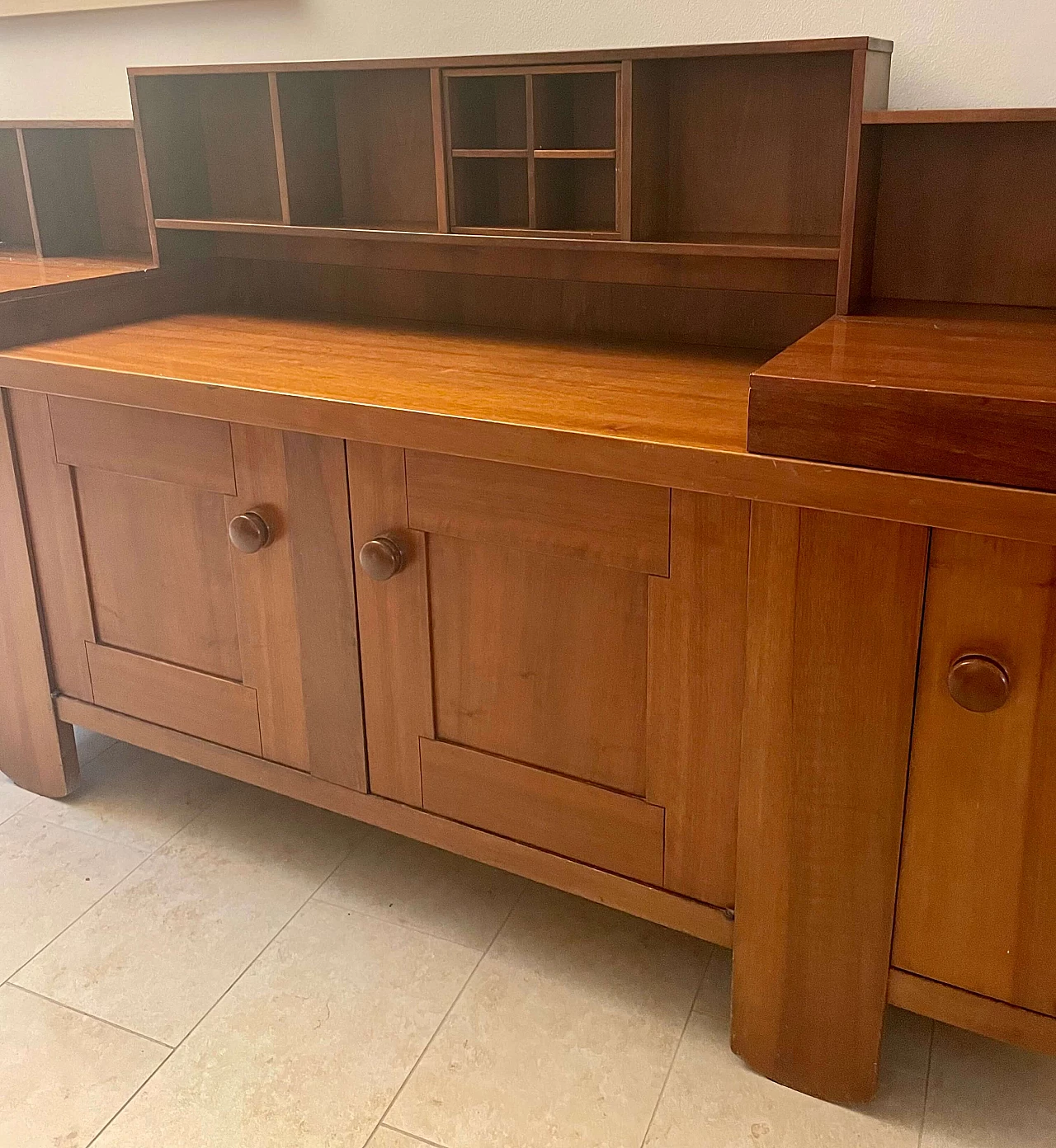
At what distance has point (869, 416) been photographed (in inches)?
37.4

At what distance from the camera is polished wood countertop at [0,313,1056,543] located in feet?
3.19

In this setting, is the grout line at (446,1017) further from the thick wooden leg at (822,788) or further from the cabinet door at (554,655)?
the thick wooden leg at (822,788)

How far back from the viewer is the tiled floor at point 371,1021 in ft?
4.01

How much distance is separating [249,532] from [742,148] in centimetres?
78

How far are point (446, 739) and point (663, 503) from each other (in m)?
0.45

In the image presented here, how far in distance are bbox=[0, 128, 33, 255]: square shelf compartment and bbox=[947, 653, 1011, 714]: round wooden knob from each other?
1.78m

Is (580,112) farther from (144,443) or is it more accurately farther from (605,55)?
(144,443)

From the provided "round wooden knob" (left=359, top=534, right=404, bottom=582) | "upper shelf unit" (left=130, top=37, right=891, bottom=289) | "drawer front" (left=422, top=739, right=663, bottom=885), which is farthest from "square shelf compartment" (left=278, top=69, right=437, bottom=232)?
"drawer front" (left=422, top=739, right=663, bottom=885)

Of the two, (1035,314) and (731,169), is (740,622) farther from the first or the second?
(731,169)

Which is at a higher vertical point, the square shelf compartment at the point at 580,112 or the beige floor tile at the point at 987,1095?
the square shelf compartment at the point at 580,112

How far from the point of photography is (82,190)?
196 cm

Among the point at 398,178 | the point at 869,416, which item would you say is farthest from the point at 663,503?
the point at 398,178

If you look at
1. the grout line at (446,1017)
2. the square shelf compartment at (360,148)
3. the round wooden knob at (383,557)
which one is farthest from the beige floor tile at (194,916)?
the square shelf compartment at (360,148)

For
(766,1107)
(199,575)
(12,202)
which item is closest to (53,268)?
(12,202)
